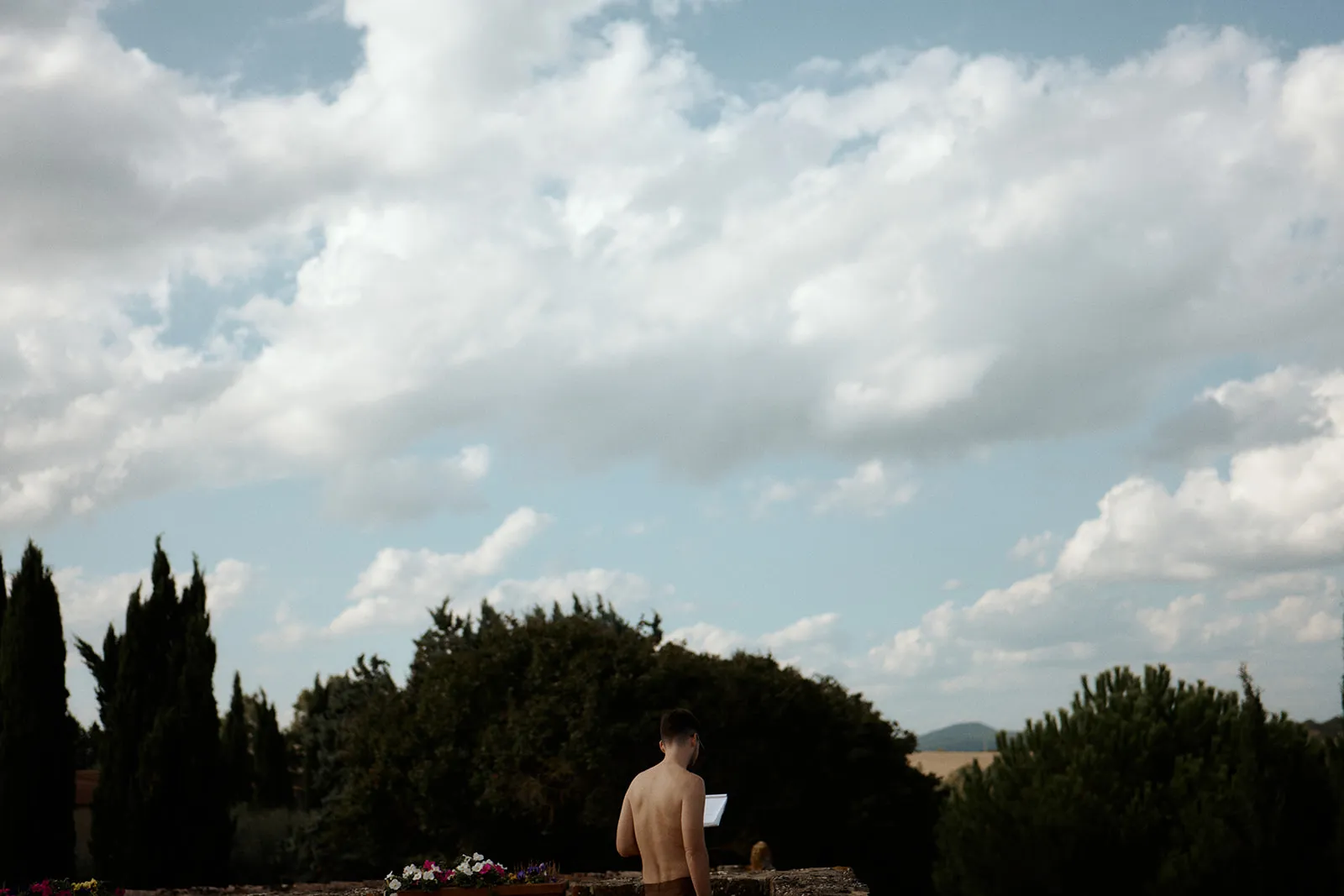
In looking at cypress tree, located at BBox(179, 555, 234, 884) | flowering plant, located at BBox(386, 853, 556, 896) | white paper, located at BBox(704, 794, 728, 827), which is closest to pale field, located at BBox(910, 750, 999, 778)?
cypress tree, located at BBox(179, 555, 234, 884)

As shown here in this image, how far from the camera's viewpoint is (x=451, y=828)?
2847 centimetres

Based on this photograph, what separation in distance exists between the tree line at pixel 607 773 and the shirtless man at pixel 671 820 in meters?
13.1

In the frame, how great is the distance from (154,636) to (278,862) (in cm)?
726

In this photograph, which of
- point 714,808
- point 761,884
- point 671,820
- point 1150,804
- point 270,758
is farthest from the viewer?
point 270,758

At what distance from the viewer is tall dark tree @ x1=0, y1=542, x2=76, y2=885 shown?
955 inches

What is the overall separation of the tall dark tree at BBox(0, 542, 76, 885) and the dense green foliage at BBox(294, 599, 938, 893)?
256 inches

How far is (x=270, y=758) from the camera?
40250 mm

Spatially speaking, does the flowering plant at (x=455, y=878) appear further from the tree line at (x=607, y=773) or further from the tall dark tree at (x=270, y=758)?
the tall dark tree at (x=270, y=758)

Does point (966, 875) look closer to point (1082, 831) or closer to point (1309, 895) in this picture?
point (1082, 831)

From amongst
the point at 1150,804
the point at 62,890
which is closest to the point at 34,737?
the point at 62,890

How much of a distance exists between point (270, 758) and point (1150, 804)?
2958 cm

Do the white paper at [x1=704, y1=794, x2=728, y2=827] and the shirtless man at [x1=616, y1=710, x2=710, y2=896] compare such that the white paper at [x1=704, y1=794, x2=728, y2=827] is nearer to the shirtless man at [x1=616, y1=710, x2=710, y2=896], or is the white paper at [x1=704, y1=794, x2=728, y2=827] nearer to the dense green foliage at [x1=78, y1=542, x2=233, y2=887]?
the shirtless man at [x1=616, y1=710, x2=710, y2=896]

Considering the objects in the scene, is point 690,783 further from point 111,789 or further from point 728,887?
point 111,789

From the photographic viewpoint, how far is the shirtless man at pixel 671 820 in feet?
22.6
